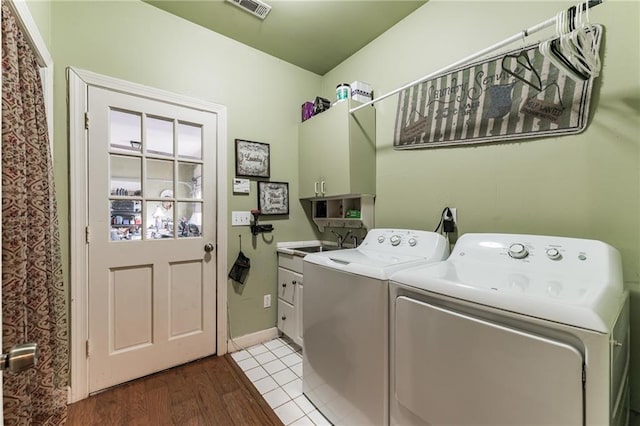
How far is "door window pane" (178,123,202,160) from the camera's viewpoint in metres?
2.12

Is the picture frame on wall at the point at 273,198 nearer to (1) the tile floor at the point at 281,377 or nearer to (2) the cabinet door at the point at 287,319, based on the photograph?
(2) the cabinet door at the point at 287,319

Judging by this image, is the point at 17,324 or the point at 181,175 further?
the point at 181,175

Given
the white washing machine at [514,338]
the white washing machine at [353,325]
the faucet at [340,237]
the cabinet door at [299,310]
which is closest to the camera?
the white washing machine at [514,338]

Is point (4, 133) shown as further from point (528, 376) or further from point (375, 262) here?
point (528, 376)

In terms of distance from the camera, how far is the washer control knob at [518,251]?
4.13ft

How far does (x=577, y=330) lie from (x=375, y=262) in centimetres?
82

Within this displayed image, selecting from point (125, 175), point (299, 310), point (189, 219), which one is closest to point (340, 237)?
point (299, 310)

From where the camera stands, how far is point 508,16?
1.53 meters

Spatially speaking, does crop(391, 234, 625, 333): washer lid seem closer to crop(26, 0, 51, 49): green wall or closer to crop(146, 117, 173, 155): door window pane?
crop(146, 117, 173, 155): door window pane

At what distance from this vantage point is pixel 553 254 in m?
1.19

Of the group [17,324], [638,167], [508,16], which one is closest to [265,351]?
[17,324]

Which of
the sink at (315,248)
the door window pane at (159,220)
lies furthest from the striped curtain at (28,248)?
the sink at (315,248)

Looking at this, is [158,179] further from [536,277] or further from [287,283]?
[536,277]

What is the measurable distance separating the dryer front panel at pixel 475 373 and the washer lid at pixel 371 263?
0.15m
